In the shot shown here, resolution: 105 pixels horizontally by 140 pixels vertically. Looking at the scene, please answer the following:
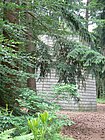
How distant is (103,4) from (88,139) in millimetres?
7462

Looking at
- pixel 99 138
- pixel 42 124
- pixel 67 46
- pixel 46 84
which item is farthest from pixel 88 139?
pixel 46 84

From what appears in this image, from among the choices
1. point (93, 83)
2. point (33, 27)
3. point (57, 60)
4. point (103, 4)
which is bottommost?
point (93, 83)

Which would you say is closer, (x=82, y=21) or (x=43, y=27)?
(x=43, y=27)

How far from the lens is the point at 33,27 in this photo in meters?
6.48

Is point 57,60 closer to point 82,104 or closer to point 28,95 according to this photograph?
point 28,95

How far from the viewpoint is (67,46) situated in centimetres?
764

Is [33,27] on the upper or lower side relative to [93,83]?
upper

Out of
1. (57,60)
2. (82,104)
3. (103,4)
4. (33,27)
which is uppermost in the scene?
(103,4)

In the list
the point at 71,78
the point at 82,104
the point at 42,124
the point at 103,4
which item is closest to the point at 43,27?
the point at 71,78

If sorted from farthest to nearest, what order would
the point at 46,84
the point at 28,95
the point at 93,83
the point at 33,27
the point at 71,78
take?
the point at 93,83 < the point at 46,84 < the point at 71,78 < the point at 33,27 < the point at 28,95

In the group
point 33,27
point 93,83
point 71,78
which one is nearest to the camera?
point 33,27

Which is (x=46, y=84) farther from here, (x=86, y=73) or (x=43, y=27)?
(x=43, y=27)

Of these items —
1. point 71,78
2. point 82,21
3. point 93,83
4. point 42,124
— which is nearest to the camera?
point 42,124

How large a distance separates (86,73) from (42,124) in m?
6.51
